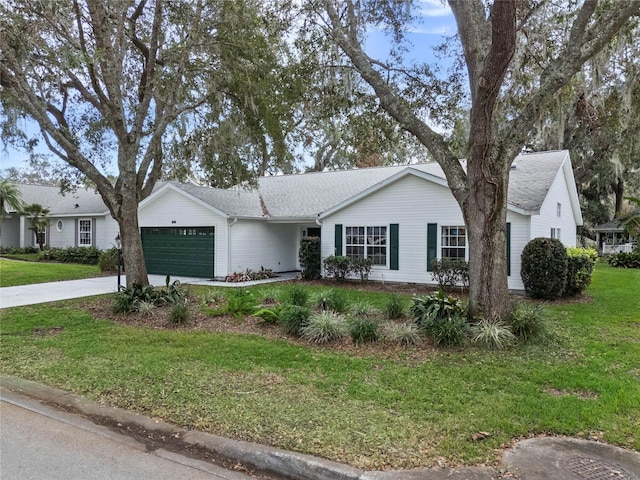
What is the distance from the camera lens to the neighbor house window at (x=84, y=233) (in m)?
24.2

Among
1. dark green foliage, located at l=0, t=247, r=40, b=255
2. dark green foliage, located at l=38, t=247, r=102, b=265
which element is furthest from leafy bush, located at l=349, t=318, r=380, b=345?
dark green foliage, located at l=0, t=247, r=40, b=255

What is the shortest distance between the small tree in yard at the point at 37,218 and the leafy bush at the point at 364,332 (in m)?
24.1

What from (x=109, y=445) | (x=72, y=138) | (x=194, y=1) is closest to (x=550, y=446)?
(x=109, y=445)

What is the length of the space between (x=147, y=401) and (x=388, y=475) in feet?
8.91

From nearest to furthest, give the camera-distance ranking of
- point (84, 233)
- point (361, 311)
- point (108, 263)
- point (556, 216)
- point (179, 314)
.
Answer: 1. point (179, 314)
2. point (361, 311)
3. point (556, 216)
4. point (108, 263)
5. point (84, 233)

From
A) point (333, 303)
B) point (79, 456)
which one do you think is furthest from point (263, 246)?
point (79, 456)

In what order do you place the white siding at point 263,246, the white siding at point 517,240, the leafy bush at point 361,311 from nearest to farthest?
the leafy bush at point 361,311
the white siding at point 517,240
the white siding at point 263,246

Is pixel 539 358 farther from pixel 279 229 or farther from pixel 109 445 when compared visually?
pixel 279 229

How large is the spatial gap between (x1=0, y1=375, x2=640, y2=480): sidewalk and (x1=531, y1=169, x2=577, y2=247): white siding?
386 inches

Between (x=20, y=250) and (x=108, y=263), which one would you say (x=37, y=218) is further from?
(x=108, y=263)

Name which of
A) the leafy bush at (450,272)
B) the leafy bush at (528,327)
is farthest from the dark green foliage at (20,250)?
the leafy bush at (528,327)

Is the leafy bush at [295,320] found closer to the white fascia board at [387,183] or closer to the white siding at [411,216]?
the white siding at [411,216]

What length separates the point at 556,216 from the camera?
15.1 metres

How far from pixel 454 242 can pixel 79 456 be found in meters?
11.7
